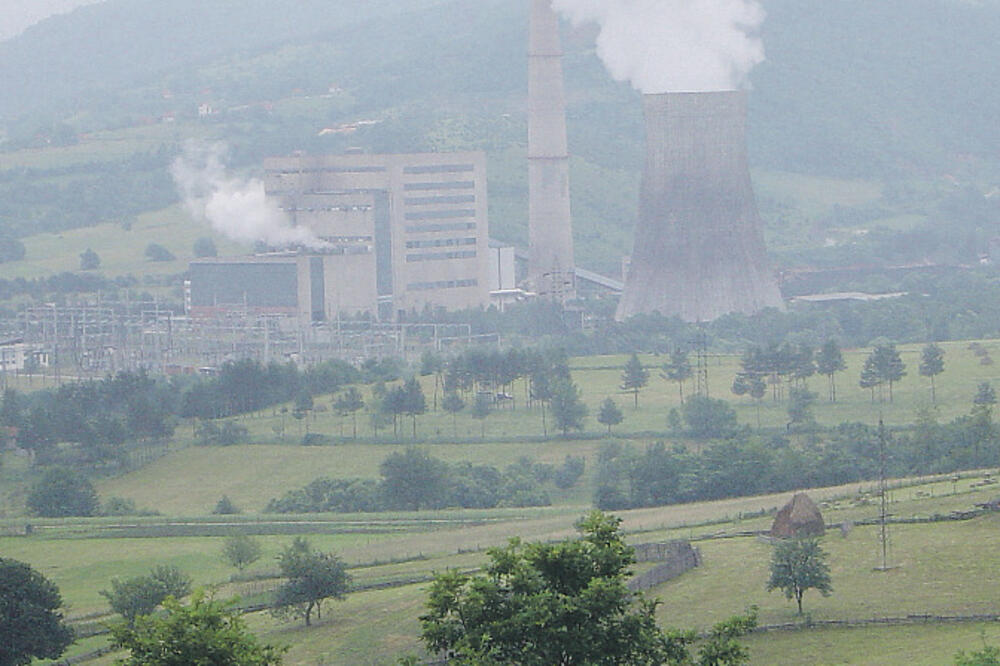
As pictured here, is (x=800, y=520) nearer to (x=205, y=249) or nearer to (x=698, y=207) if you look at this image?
(x=698, y=207)

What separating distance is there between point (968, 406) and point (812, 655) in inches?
904

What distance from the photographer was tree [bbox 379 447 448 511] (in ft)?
126

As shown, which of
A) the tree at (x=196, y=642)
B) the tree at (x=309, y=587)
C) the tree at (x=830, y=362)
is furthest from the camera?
the tree at (x=830, y=362)

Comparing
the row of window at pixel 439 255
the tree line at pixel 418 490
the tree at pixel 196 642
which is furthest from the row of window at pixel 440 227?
the tree at pixel 196 642

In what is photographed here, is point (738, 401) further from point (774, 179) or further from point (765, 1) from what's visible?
Answer: point (765, 1)

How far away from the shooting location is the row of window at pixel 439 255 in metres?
72.7

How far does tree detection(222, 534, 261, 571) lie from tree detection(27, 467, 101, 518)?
7.54 meters

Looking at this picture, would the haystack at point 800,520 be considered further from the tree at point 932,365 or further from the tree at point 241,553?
the tree at point 932,365

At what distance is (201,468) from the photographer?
140 ft

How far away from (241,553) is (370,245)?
3887 cm

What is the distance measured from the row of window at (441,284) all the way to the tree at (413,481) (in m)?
33.3

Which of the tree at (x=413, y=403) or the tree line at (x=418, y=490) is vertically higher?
the tree at (x=413, y=403)

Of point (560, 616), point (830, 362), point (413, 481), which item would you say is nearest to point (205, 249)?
point (830, 362)

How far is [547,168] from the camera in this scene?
246 feet
